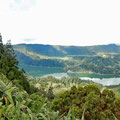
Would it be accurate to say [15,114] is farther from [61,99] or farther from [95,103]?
[61,99]

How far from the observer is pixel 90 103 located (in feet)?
42.6

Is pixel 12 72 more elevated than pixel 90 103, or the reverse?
pixel 90 103

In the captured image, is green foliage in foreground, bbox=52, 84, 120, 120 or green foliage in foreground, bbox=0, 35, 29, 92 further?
green foliage in foreground, bbox=0, 35, 29, 92

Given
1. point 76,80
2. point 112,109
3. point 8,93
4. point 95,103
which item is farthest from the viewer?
point 76,80

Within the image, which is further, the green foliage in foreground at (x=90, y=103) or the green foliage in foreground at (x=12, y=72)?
the green foliage in foreground at (x=12, y=72)

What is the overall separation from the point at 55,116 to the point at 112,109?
11.1 meters

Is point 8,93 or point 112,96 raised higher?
point 8,93

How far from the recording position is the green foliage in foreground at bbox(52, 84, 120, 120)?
12844 mm

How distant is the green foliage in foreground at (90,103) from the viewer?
42.1 ft

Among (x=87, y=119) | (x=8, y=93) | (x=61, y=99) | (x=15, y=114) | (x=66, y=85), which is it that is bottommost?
(x=66, y=85)

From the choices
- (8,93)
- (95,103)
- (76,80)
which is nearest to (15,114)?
(8,93)

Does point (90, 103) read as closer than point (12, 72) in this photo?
Yes

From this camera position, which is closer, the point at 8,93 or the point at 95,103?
the point at 8,93

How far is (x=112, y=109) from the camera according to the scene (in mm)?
13898
